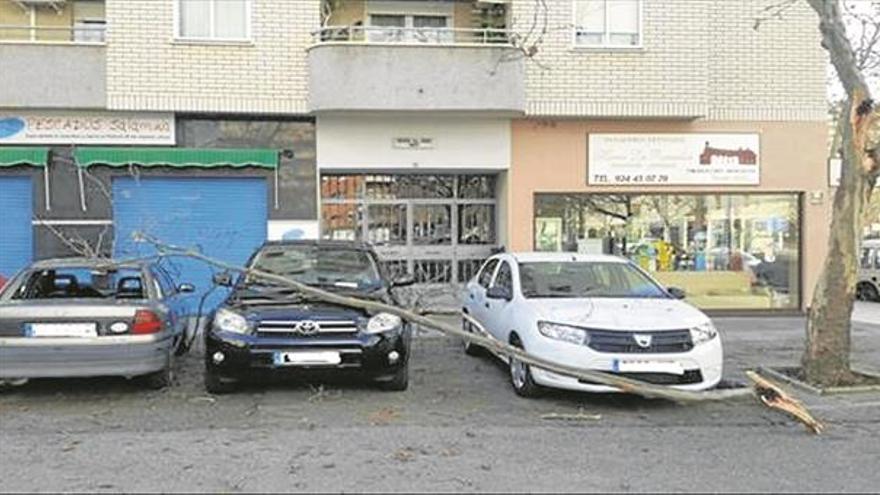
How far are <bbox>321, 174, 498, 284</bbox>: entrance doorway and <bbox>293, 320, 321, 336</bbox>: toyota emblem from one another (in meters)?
8.25

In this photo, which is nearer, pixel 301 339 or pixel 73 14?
pixel 301 339

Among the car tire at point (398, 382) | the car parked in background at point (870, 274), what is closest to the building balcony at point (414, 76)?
the car tire at point (398, 382)

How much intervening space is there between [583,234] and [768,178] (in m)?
3.76

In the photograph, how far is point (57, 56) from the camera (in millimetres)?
14758

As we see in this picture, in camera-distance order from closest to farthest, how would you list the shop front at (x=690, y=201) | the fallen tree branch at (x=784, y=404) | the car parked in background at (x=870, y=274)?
the fallen tree branch at (x=784, y=404)
the shop front at (x=690, y=201)
the car parked in background at (x=870, y=274)

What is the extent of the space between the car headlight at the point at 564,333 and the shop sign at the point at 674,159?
840cm

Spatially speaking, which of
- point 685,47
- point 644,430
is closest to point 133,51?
point 685,47

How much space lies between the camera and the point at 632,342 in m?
8.07

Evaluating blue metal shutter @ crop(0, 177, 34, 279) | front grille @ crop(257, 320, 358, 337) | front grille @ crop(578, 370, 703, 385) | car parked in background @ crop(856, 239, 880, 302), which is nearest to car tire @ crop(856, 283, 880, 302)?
car parked in background @ crop(856, 239, 880, 302)

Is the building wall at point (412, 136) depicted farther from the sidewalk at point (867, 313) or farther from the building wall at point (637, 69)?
the sidewalk at point (867, 313)

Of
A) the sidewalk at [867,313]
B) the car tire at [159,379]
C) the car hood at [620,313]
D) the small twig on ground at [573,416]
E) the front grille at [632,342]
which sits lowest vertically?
the sidewalk at [867,313]

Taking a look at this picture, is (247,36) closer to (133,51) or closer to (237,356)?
(133,51)

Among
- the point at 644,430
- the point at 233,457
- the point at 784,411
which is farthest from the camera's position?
the point at 784,411

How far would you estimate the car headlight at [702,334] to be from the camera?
8.27m
